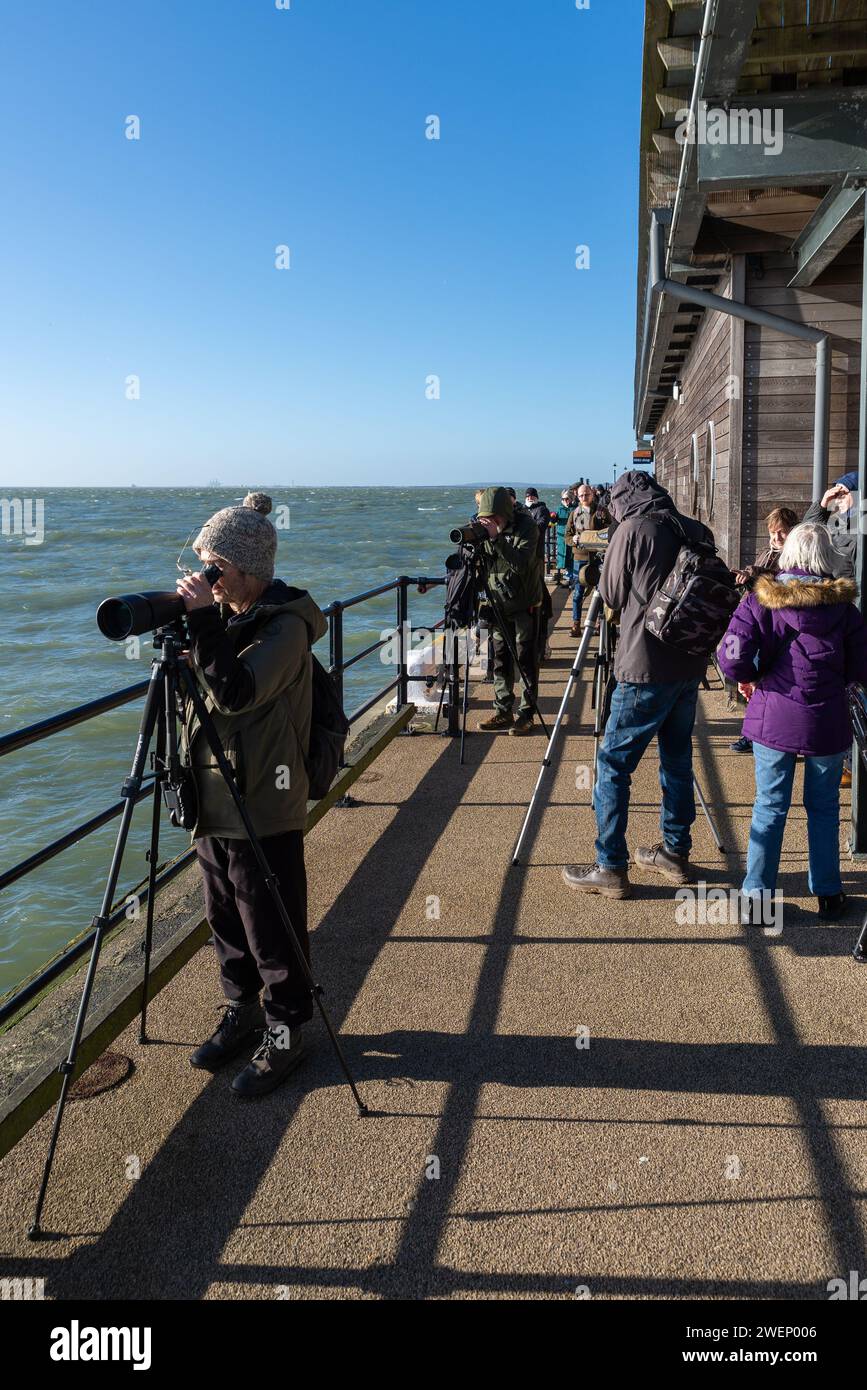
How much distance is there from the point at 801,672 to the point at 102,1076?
9.71 feet

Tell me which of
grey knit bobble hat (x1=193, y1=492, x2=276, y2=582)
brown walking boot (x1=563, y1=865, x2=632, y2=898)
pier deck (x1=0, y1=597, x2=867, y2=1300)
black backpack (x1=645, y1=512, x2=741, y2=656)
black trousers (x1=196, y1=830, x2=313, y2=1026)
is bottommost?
pier deck (x1=0, y1=597, x2=867, y2=1300)

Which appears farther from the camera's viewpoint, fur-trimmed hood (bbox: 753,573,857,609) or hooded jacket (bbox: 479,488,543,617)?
hooded jacket (bbox: 479,488,543,617)

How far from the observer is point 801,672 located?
399 cm

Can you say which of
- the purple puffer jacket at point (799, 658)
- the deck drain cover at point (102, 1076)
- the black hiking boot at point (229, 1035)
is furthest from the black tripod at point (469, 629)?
the deck drain cover at point (102, 1076)

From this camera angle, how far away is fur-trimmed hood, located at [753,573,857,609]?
12.7 ft

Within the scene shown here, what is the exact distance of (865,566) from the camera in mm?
4559

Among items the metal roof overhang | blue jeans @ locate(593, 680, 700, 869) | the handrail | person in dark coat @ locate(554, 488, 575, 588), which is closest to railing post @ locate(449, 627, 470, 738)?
blue jeans @ locate(593, 680, 700, 869)

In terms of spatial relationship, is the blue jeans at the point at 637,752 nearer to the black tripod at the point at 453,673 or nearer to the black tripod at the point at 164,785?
the black tripod at the point at 164,785

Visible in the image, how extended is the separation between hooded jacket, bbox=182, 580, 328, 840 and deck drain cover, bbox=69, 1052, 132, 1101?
31.9 inches

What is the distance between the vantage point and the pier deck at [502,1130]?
238cm

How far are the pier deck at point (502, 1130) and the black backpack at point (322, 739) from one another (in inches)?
36.5

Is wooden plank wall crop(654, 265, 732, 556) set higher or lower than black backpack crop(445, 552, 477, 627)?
higher

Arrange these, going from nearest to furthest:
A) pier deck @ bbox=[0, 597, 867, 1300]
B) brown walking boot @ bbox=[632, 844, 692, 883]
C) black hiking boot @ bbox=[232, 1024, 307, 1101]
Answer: pier deck @ bbox=[0, 597, 867, 1300] < black hiking boot @ bbox=[232, 1024, 307, 1101] < brown walking boot @ bbox=[632, 844, 692, 883]

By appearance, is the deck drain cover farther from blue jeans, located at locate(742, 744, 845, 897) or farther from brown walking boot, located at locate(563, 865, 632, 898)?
blue jeans, located at locate(742, 744, 845, 897)
